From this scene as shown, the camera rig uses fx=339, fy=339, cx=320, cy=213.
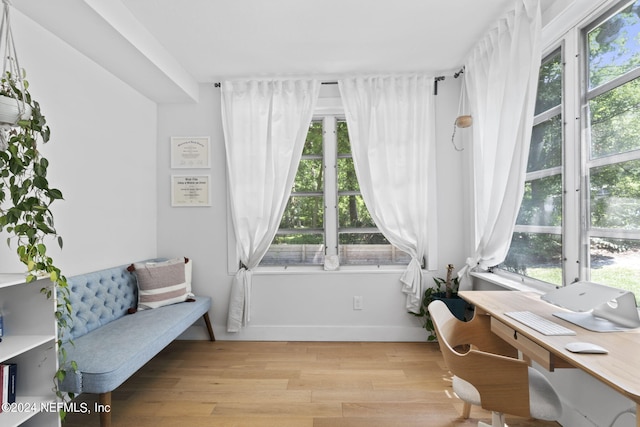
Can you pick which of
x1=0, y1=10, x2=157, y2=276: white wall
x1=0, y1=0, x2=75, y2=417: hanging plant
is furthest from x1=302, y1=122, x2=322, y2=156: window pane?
x1=0, y1=0, x2=75, y2=417: hanging plant

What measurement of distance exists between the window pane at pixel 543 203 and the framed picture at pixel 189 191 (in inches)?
114

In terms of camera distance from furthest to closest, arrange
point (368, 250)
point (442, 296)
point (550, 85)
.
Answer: point (368, 250) < point (442, 296) < point (550, 85)

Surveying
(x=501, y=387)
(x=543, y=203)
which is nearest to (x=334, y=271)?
(x=543, y=203)

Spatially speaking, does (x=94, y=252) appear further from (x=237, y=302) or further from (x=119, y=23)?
(x=119, y=23)

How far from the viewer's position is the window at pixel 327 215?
354 centimetres

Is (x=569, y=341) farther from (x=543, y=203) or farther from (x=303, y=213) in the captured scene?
(x=303, y=213)

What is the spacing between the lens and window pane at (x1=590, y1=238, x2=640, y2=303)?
1.75 m

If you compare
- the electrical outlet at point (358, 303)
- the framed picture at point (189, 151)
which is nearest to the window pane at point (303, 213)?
the electrical outlet at point (358, 303)

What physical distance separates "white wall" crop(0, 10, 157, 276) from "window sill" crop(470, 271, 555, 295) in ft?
10.4

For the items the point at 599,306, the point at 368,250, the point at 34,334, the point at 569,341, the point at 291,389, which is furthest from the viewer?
the point at 368,250

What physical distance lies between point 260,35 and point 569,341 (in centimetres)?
273

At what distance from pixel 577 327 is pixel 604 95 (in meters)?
1.31

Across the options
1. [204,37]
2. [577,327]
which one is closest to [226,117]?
[204,37]

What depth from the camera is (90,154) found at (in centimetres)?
261
